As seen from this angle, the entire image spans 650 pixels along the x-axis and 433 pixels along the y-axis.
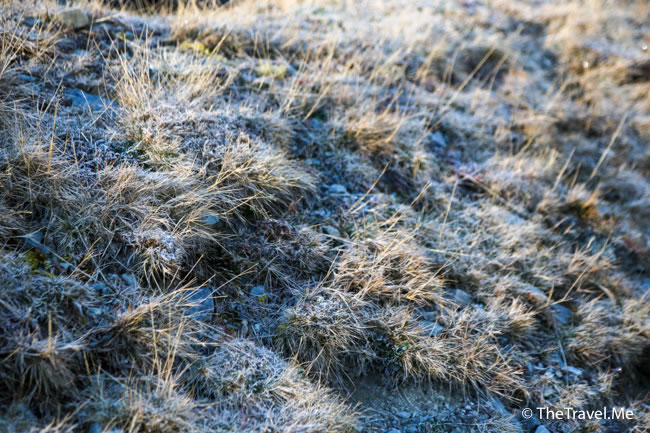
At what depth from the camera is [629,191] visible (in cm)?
595

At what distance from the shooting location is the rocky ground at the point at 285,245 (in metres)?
2.61

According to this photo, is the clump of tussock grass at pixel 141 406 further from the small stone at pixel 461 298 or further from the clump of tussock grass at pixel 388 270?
the small stone at pixel 461 298

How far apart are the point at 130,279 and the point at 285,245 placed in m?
1.11

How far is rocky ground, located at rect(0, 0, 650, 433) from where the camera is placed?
8.55ft

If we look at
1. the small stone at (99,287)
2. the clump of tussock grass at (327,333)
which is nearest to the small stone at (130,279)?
the small stone at (99,287)

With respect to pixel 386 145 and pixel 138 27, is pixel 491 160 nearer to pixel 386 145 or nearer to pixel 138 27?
pixel 386 145

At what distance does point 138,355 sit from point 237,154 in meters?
1.68

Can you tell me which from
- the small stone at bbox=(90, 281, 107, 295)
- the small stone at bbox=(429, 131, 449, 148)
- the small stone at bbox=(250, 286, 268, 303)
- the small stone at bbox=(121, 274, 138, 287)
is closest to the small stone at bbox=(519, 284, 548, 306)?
the small stone at bbox=(429, 131, 449, 148)

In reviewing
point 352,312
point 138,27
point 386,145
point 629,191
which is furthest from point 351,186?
point 629,191

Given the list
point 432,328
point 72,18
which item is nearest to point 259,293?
point 432,328

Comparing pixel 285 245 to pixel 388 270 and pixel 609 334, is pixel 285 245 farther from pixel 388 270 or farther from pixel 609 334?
pixel 609 334

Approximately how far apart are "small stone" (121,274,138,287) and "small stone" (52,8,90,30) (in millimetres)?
3154

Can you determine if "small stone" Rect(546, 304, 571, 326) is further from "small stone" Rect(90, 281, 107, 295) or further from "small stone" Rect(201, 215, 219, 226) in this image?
"small stone" Rect(90, 281, 107, 295)

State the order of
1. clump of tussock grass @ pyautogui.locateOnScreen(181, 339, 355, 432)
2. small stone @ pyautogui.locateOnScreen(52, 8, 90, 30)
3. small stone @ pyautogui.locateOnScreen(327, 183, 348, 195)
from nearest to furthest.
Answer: clump of tussock grass @ pyautogui.locateOnScreen(181, 339, 355, 432)
small stone @ pyautogui.locateOnScreen(327, 183, 348, 195)
small stone @ pyautogui.locateOnScreen(52, 8, 90, 30)
